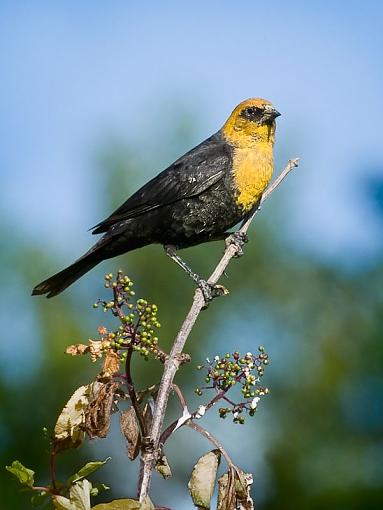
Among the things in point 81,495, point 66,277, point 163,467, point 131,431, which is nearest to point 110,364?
point 131,431

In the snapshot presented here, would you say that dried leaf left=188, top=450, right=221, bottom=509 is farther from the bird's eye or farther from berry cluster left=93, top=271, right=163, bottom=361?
the bird's eye

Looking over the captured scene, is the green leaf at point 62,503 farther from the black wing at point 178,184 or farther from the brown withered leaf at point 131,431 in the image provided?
the black wing at point 178,184

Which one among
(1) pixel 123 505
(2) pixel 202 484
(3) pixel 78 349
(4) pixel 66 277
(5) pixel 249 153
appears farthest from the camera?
(5) pixel 249 153

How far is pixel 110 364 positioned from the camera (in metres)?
2.42

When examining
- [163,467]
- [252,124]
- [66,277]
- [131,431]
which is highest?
[252,124]

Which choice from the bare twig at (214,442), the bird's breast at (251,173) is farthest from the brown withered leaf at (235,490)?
the bird's breast at (251,173)

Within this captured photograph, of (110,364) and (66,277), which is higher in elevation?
(66,277)

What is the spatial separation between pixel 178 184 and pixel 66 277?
0.81 metres

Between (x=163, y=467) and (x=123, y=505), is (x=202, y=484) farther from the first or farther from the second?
(x=123, y=505)

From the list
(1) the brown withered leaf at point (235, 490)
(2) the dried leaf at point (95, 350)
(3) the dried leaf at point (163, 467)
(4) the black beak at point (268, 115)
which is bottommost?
(1) the brown withered leaf at point (235, 490)

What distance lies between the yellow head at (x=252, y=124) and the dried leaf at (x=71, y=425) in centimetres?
318

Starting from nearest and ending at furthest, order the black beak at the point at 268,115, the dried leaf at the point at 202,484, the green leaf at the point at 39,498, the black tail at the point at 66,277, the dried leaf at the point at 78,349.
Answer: the green leaf at the point at 39,498 < the dried leaf at the point at 202,484 < the dried leaf at the point at 78,349 < the black tail at the point at 66,277 < the black beak at the point at 268,115

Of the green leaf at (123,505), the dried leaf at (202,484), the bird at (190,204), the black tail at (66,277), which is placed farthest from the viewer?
the bird at (190,204)

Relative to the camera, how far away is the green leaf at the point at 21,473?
7.09 ft
